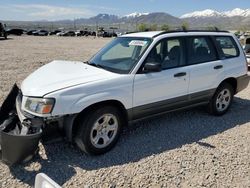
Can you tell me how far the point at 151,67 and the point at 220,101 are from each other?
91.0 inches

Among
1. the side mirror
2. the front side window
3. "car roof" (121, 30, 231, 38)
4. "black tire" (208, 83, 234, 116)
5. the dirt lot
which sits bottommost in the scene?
the dirt lot

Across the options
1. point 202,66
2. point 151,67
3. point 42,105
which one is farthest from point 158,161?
point 202,66

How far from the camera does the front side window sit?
4680 mm

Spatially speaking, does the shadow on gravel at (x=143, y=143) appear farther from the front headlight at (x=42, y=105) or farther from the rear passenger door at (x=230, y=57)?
the rear passenger door at (x=230, y=57)

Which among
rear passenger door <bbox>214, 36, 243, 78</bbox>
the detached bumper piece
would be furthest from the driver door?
the detached bumper piece

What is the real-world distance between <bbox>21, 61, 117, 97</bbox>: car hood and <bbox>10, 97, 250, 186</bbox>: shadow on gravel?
1.00 m

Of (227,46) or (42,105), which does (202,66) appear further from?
(42,105)

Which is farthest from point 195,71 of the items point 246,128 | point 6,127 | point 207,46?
point 6,127

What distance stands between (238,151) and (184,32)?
2281 mm

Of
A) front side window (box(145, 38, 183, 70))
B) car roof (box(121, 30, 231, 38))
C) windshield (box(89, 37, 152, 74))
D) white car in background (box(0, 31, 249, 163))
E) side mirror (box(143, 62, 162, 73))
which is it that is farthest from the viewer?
car roof (box(121, 30, 231, 38))

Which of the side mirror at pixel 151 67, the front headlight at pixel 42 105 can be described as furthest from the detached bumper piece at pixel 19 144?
the side mirror at pixel 151 67

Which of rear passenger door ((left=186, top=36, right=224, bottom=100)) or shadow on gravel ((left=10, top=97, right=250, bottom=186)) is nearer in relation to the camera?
shadow on gravel ((left=10, top=97, right=250, bottom=186))

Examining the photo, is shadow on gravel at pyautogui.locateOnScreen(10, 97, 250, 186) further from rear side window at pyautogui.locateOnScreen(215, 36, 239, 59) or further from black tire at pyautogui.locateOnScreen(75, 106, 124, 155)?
rear side window at pyautogui.locateOnScreen(215, 36, 239, 59)

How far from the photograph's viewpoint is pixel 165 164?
400 cm
